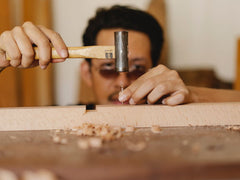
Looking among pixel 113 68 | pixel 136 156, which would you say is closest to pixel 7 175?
pixel 136 156

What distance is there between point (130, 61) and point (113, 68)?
0.15 meters

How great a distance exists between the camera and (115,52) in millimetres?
1234

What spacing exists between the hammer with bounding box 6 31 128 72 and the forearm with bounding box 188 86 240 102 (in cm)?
52

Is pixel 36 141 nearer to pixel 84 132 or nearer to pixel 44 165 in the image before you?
pixel 84 132

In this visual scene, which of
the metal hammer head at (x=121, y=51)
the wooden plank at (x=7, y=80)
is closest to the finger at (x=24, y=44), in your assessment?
the metal hammer head at (x=121, y=51)

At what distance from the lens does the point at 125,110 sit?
110 cm

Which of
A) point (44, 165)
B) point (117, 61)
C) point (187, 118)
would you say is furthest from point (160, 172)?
point (117, 61)

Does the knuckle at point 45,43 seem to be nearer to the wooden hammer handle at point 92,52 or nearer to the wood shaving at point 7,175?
the wooden hammer handle at point 92,52

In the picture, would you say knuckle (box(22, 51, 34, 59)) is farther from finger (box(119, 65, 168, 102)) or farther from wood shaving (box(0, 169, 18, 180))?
wood shaving (box(0, 169, 18, 180))

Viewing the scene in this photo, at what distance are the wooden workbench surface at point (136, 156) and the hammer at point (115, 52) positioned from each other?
14.9 inches

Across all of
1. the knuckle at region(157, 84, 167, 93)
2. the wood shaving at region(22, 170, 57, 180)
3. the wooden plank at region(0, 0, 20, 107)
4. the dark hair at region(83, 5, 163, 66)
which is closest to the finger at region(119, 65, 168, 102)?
the knuckle at region(157, 84, 167, 93)

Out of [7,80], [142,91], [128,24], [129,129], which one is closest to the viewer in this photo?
[129,129]

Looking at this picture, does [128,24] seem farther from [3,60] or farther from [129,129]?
[129,129]

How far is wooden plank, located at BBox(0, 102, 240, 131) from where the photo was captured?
109 centimetres
